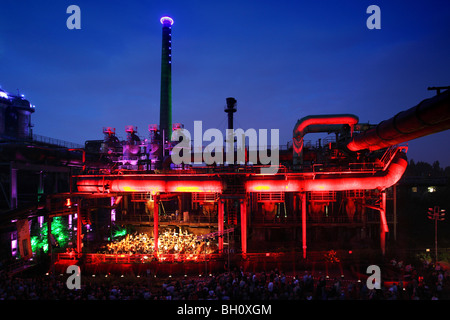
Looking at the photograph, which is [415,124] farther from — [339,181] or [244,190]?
[244,190]

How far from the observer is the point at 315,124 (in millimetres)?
25000

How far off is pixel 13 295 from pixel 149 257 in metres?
10.0

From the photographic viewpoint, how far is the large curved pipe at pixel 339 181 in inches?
747

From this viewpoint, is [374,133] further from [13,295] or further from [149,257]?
[13,295]

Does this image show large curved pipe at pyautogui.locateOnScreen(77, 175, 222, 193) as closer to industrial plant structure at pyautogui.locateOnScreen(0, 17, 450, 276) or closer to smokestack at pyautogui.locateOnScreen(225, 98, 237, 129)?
industrial plant structure at pyautogui.locateOnScreen(0, 17, 450, 276)

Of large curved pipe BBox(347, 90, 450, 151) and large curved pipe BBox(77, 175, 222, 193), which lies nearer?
large curved pipe BBox(347, 90, 450, 151)

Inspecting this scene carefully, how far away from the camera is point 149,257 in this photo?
20641 mm

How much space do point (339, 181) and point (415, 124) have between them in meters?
8.20

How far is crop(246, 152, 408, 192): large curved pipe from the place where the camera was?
19.0m

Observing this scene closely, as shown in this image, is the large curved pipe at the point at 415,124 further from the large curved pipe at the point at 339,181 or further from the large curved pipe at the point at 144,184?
the large curved pipe at the point at 144,184

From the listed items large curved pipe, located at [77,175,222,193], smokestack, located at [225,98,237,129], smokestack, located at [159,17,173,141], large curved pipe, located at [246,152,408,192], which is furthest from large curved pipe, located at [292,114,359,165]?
smokestack, located at [159,17,173,141]

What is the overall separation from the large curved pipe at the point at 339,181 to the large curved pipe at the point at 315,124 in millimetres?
5719

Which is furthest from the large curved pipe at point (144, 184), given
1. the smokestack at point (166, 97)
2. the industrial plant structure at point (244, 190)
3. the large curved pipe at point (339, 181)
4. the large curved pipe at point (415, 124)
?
the smokestack at point (166, 97)

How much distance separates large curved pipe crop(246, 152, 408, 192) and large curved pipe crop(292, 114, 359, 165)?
225 inches
